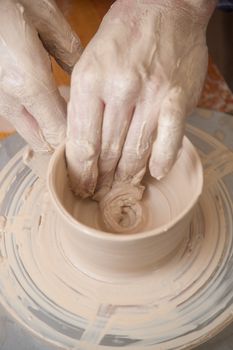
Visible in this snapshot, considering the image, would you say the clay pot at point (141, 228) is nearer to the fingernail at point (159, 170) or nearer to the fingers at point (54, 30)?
the fingernail at point (159, 170)

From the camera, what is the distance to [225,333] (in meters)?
1.16

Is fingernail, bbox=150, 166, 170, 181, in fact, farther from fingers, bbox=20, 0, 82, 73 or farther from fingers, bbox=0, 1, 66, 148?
fingers, bbox=20, 0, 82, 73

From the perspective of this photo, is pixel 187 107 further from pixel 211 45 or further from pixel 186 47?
pixel 211 45

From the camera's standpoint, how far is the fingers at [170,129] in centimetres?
97

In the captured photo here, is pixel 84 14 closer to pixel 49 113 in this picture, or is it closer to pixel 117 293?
pixel 49 113

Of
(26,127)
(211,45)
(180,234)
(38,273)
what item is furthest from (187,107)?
(211,45)

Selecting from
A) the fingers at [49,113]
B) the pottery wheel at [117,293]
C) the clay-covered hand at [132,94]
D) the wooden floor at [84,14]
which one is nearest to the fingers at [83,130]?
the clay-covered hand at [132,94]

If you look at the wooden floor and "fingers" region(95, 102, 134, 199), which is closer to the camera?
"fingers" region(95, 102, 134, 199)

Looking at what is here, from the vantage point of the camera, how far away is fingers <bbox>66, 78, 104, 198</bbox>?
1.01 m

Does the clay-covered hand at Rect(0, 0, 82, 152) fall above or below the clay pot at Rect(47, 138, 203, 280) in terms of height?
above

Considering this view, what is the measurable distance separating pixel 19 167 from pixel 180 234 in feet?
1.88

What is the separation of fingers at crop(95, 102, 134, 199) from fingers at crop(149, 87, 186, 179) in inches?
3.3

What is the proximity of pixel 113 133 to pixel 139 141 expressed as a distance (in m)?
0.06

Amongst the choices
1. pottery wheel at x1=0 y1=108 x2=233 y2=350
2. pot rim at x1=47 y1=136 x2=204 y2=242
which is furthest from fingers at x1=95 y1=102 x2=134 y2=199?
pottery wheel at x1=0 y1=108 x2=233 y2=350
